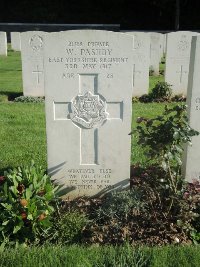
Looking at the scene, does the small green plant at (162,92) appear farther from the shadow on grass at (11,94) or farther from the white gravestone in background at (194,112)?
the white gravestone in background at (194,112)

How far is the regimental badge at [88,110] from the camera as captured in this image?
3996 mm

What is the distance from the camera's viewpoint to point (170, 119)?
3691 millimetres

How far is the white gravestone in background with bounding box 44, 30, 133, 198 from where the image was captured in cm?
385

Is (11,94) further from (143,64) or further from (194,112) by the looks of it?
(194,112)

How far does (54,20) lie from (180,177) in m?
30.4

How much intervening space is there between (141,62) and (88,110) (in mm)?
5938

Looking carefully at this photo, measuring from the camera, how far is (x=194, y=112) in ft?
13.2

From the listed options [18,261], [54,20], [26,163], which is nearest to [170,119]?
[18,261]

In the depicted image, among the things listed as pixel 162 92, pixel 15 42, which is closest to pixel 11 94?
pixel 162 92

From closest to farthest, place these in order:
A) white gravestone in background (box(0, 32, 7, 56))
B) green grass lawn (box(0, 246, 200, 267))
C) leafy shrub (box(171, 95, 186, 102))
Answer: green grass lawn (box(0, 246, 200, 267)), leafy shrub (box(171, 95, 186, 102)), white gravestone in background (box(0, 32, 7, 56))

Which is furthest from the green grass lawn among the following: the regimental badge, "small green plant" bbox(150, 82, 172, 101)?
"small green plant" bbox(150, 82, 172, 101)

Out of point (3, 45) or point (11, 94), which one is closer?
point (11, 94)

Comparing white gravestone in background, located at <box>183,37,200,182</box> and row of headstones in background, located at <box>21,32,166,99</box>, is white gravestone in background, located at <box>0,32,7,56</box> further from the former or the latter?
white gravestone in background, located at <box>183,37,200,182</box>

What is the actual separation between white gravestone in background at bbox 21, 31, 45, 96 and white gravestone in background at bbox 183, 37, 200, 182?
5.49 metres
